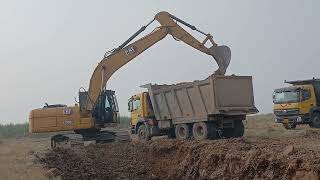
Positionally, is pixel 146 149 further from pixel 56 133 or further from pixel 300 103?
pixel 300 103

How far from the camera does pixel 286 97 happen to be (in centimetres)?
3033

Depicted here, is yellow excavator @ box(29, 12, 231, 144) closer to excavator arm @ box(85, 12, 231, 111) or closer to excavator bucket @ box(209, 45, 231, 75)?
excavator arm @ box(85, 12, 231, 111)

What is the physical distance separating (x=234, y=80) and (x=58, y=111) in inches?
371

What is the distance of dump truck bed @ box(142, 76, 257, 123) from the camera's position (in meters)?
21.5

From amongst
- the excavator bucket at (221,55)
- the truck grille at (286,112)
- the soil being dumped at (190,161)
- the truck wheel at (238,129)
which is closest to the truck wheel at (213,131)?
the truck wheel at (238,129)

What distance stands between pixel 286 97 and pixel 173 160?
14.5 m

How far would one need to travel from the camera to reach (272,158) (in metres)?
12.3

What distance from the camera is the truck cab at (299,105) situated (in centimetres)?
2938

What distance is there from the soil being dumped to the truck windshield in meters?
11.7

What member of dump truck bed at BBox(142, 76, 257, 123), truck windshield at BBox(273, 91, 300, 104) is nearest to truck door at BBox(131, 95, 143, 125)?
dump truck bed at BBox(142, 76, 257, 123)

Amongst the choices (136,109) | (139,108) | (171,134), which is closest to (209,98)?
(171,134)

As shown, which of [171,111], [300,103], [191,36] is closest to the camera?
[171,111]

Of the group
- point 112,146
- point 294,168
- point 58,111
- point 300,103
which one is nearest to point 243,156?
point 294,168

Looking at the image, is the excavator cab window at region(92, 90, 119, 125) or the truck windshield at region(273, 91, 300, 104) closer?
the excavator cab window at region(92, 90, 119, 125)
